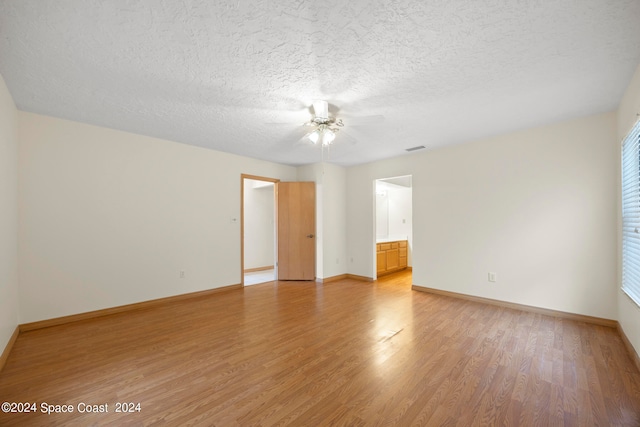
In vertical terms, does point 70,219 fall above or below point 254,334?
above

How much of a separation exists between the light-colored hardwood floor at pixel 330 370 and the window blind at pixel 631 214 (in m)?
0.66

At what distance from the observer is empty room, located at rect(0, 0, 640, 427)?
1.67 meters

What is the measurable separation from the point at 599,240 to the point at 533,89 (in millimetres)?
2079

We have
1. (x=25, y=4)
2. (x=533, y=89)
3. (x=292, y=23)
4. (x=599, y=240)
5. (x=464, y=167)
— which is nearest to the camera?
(x=25, y=4)

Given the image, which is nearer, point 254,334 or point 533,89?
point 533,89

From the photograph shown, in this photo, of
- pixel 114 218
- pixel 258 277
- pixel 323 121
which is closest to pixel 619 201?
pixel 323 121

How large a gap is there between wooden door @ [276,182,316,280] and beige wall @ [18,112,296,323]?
42.9 inches

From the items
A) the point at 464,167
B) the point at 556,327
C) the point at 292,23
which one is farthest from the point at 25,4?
the point at 556,327

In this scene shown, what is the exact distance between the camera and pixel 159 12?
1549mm

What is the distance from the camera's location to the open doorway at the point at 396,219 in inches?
258

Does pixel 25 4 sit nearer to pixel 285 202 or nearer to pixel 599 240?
pixel 285 202

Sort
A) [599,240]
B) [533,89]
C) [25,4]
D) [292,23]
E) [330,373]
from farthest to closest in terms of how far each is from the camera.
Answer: [599,240] → [533,89] → [330,373] → [292,23] → [25,4]

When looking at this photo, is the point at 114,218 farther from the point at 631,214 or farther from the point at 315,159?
the point at 631,214

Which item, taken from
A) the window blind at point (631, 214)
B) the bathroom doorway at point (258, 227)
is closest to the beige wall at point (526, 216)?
the window blind at point (631, 214)
